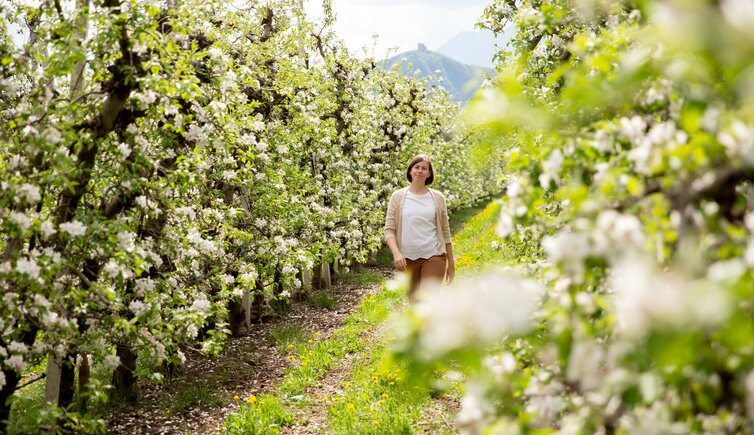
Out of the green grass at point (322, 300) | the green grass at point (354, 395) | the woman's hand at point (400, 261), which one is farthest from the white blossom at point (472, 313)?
the green grass at point (322, 300)

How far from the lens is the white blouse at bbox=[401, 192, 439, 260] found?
21.7 feet

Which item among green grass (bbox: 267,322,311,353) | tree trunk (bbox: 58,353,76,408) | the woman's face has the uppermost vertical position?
the woman's face

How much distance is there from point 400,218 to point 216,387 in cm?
365

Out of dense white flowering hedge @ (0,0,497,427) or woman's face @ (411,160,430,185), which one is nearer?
dense white flowering hedge @ (0,0,497,427)

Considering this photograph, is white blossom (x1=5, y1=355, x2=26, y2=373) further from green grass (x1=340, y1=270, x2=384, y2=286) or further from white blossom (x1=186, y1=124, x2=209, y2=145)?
green grass (x1=340, y1=270, x2=384, y2=286)

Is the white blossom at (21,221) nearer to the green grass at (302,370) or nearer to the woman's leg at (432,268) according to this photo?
the green grass at (302,370)

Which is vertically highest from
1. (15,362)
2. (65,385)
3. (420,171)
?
(420,171)

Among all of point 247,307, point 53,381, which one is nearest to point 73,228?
point 53,381

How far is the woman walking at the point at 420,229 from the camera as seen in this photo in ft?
21.8

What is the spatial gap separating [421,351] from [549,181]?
1.00 metres

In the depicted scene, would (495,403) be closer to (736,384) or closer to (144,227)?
(736,384)

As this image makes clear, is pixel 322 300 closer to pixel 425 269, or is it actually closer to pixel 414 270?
pixel 414 270

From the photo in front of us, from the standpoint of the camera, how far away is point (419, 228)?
665 cm

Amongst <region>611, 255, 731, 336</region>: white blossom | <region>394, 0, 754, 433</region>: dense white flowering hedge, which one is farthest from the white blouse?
<region>611, 255, 731, 336</region>: white blossom
